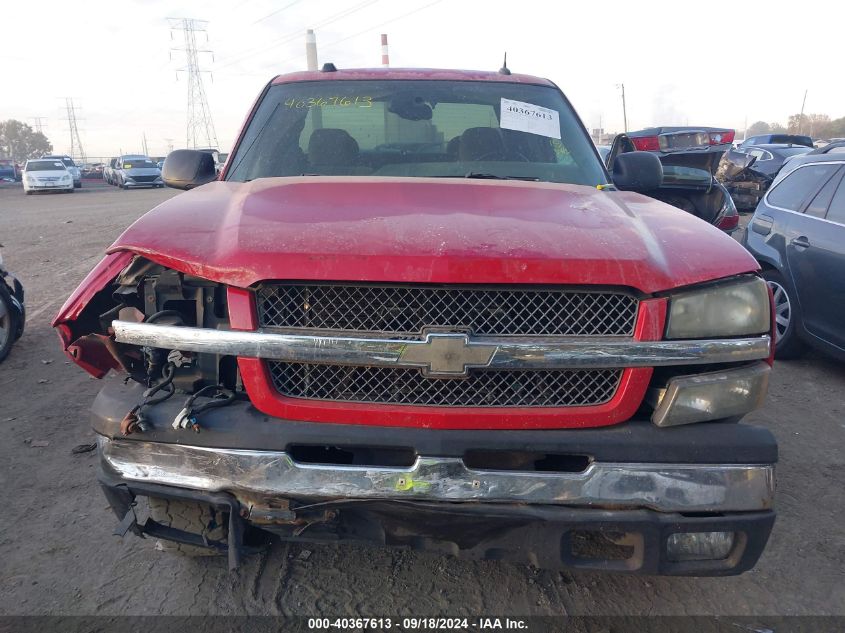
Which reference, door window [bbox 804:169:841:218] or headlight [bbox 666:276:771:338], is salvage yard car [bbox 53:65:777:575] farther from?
door window [bbox 804:169:841:218]

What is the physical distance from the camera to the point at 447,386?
2057mm

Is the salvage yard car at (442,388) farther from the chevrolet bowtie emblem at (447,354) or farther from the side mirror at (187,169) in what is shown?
the side mirror at (187,169)

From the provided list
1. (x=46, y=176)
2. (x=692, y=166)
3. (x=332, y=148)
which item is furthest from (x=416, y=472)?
(x=46, y=176)

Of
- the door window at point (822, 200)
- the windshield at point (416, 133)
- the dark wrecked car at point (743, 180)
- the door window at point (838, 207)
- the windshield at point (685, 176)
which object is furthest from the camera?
the dark wrecked car at point (743, 180)

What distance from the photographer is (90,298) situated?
2211mm

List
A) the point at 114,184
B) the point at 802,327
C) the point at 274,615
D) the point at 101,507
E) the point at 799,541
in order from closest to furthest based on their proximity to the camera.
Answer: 1. the point at 274,615
2. the point at 799,541
3. the point at 101,507
4. the point at 802,327
5. the point at 114,184

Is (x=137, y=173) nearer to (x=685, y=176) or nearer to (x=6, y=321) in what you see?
(x=6, y=321)

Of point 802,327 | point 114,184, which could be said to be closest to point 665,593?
point 802,327

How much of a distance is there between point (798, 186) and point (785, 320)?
115 centimetres

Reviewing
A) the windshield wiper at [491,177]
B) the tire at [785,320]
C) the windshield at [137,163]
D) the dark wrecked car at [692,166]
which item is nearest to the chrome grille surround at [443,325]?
the windshield wiper at [491,177]

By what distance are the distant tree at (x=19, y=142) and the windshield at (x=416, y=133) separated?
111747mm

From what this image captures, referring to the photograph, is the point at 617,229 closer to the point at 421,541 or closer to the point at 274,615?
the point at 421,541

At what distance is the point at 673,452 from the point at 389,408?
2.83ft

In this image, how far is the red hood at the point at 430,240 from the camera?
197 centimetres
